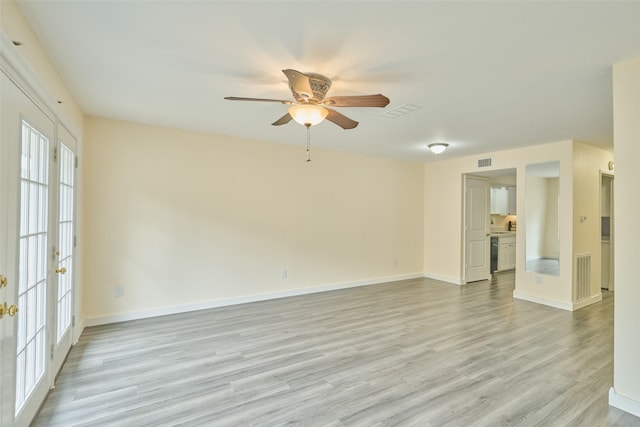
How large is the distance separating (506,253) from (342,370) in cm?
624

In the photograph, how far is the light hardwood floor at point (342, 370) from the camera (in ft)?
6.75

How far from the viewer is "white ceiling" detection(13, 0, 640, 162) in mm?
1669

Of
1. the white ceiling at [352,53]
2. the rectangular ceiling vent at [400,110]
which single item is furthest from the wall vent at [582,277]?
the rectangular ceiling vent at [400,110]

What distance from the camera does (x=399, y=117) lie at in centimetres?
346

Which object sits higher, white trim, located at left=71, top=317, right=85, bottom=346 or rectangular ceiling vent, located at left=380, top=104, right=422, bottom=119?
rectangular ceiling vent, located at left=380, top=104, right=422, bottom=119

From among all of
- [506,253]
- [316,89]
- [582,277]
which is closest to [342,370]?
[316,89]

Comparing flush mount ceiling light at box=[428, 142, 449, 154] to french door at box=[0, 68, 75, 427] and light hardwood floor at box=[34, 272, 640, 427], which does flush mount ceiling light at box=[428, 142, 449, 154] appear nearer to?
light hardwood floor at box=[34, 272, 640, 427]

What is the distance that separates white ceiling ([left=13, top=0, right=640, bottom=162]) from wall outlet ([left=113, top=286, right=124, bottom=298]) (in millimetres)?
2098

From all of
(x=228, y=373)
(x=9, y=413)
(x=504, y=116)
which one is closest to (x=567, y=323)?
(x=504, y=116)

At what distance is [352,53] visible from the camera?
2066mm

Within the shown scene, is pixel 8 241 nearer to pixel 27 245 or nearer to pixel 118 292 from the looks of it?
pixel 27 245

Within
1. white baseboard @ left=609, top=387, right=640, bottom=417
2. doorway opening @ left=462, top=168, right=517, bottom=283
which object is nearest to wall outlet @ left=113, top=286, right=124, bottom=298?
white baseboard @ left=609, top=387, right=640, bottom=417

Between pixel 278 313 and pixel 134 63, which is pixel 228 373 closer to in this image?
pixel 278 313

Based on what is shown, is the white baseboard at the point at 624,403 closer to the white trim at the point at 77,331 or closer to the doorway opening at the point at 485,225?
the doorway opening at the point at 485,225
